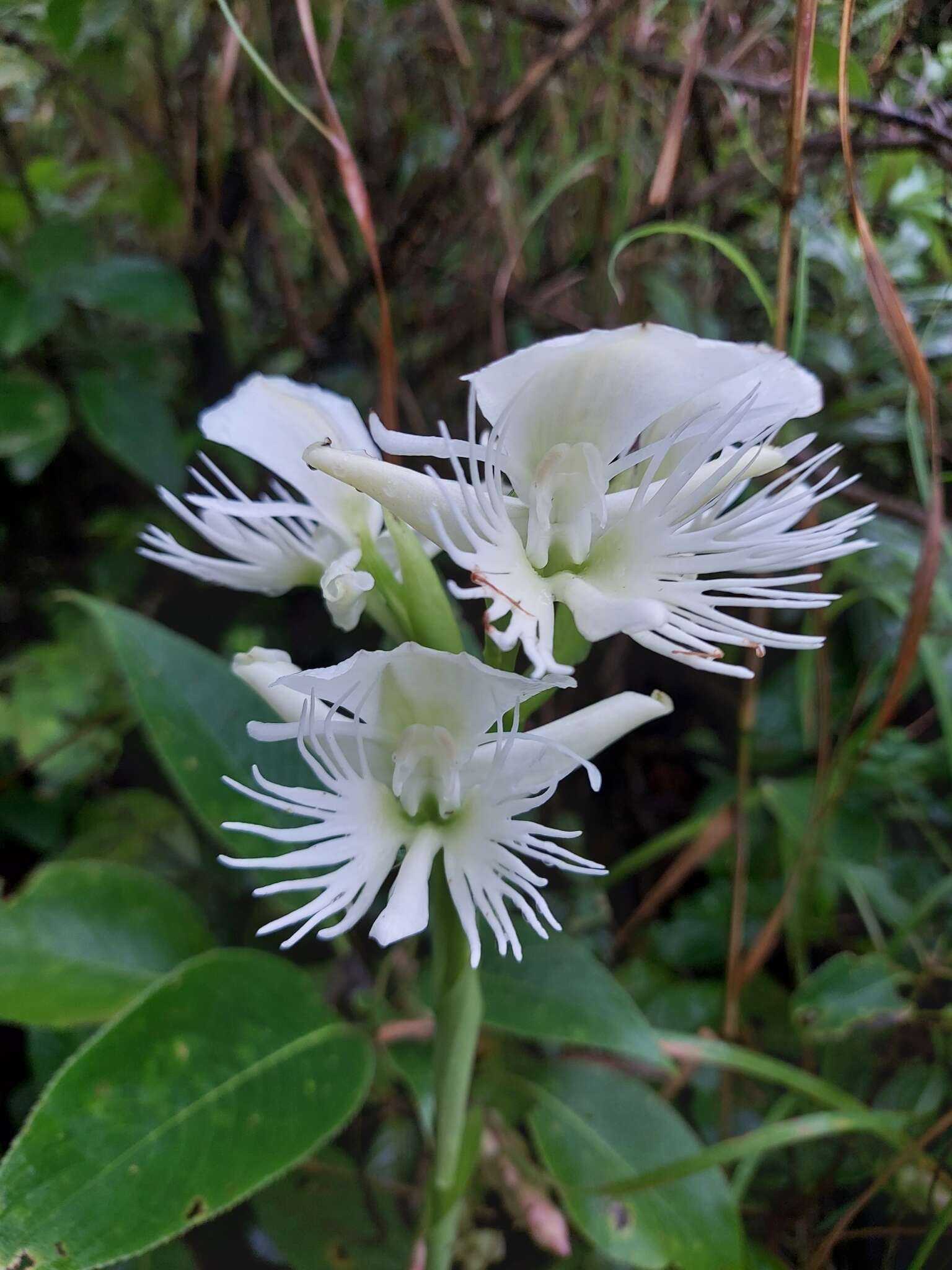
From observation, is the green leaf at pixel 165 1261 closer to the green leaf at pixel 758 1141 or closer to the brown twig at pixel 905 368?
the green leaf at pixel 758 1141

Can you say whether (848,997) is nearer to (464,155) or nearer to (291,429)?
(291,429)

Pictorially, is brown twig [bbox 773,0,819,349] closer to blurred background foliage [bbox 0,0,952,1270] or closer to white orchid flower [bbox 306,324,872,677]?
blurred background foliage [bbox 0,0,952,1270]

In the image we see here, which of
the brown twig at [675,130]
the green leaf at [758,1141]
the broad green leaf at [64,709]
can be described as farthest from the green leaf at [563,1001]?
the brown twig at [675,130]

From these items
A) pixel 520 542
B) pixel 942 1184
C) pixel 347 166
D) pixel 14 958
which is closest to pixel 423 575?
pixel 520 542

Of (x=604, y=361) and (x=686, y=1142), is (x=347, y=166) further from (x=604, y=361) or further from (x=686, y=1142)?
(x=686, y=1142)

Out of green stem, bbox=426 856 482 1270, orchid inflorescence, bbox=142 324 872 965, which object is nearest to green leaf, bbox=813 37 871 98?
orchid inflorescence, bbox=142 324 872 965
